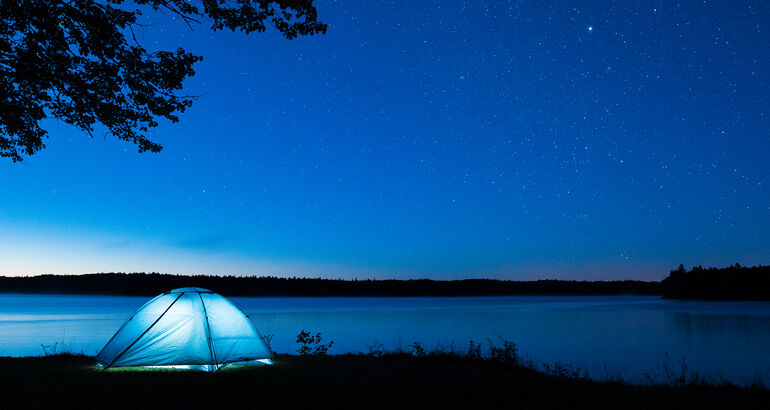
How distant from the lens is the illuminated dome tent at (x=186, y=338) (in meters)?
11.3

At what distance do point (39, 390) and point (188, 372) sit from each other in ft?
8.56

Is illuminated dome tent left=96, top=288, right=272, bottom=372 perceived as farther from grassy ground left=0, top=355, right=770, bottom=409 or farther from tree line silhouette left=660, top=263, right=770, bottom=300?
tree line silhouette left=660, top=263, right=770, bottom=300

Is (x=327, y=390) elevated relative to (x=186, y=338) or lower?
lower

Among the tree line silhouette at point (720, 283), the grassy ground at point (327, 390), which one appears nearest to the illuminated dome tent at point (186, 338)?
the grassy ground at point (327, 390)

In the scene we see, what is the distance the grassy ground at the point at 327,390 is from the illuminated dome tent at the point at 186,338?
40 cm

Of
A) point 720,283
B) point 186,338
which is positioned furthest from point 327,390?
point 720,283

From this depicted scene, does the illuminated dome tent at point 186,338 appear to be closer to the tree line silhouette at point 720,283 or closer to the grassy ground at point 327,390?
the grassy ground at point 327,390

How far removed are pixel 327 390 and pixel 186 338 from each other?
3.94 meters

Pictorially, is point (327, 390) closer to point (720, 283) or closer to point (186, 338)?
point (186, 338)

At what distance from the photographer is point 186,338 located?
1146cm

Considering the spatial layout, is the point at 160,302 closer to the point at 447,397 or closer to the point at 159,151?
the point at 159,151

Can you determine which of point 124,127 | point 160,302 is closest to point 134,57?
point 124,127

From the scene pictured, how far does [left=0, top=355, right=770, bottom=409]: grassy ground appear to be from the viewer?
802 cm

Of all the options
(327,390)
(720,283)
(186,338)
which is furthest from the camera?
(720,283)
